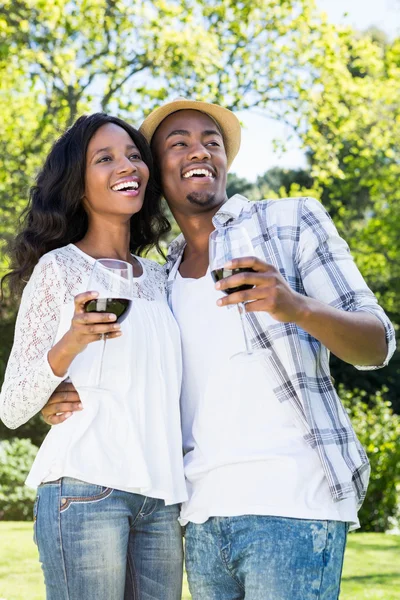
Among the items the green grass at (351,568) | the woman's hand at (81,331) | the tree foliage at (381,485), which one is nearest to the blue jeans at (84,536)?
the woman's hand at (81,331)

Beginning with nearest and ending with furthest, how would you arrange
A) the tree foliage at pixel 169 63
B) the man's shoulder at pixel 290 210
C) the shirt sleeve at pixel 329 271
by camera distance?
the shirt sleeve at pixel 329 271, the man's shoulder at pixel 290 210, the tree foliage at pixel 169 63

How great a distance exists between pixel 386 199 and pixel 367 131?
1.75 meters

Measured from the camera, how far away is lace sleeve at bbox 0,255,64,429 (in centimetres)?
295

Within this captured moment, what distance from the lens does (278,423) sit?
3.00 metres

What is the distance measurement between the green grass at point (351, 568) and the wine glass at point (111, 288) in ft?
15.8

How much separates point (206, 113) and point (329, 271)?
1.35 m

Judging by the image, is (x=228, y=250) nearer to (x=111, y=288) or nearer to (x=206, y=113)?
(x=111, y=288)

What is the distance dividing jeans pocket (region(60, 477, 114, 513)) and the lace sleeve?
326mm

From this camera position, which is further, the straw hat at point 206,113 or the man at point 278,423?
the straw hat at point 206,113

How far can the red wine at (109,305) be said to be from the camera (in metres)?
2.57

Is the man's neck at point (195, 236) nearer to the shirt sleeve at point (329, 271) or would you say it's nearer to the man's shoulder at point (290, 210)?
the man's shoulder at point (290, 210)

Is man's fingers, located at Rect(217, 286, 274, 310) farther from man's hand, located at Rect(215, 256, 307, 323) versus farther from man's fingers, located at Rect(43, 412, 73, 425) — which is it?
man's fingers, located at Rect(43, 412, 73, 425)

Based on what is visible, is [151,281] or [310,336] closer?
[310,336]

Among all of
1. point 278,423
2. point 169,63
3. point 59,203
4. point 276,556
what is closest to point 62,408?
point 278,423
